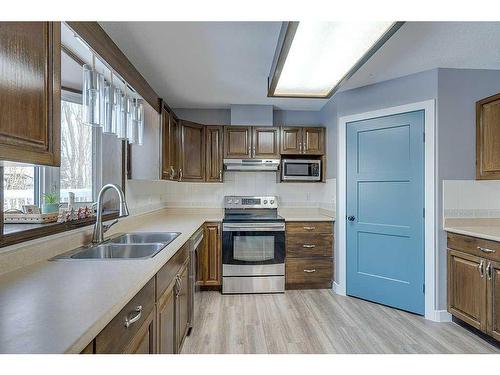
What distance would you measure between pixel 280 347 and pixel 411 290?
1.55m

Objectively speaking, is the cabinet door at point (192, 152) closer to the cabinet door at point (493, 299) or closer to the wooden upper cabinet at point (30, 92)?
the wooden upper cabinet at point (30, 92)

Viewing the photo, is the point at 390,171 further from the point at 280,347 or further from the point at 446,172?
the point at 280,347

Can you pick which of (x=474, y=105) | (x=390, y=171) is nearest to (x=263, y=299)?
(x=390, y=171)

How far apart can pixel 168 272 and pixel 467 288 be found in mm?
2503

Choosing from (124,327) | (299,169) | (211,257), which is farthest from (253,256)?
(124,327)

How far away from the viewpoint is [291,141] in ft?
12.2

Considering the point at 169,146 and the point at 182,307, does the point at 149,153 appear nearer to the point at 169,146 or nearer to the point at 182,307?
the point at 169,146

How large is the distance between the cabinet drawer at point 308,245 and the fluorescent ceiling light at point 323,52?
5.67 feet

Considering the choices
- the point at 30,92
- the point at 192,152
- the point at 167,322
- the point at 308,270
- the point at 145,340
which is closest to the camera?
the point at 30,92

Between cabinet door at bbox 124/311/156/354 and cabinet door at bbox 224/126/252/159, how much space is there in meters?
2.63

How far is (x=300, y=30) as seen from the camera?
1527 mm

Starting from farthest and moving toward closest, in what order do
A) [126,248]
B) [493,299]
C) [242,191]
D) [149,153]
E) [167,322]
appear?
1. [242,191]
2. [149,153]
3. [493,299]
4. [126,248]
5. [167,322]

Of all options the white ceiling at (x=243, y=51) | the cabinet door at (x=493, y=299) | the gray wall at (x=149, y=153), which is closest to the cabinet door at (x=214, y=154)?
the white ceiling at (x=243, y=51)

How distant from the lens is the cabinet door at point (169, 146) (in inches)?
112
